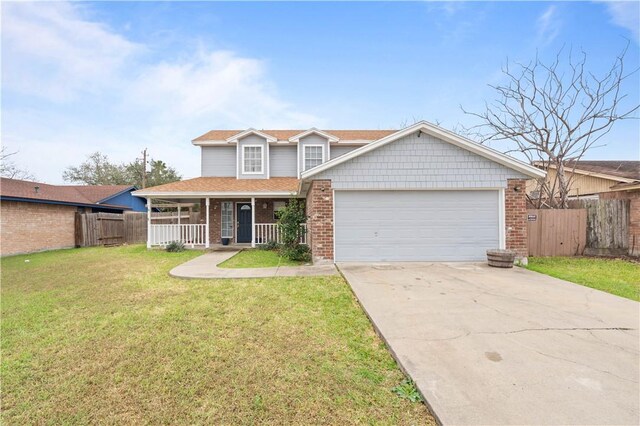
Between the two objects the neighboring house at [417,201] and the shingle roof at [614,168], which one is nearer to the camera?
the neighboring house at [417,201]

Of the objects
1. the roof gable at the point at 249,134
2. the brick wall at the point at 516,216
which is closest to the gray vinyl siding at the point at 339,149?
the roof gable at the point at 249,134

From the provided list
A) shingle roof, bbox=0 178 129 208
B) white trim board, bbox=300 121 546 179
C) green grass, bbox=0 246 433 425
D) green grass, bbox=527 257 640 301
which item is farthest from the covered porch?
green grass, bbox=527 257 640 301

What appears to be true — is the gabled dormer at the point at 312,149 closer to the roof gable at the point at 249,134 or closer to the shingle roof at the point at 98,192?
the roof gable at the point at 249,134

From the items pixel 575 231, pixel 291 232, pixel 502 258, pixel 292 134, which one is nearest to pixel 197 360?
pixel 291 232

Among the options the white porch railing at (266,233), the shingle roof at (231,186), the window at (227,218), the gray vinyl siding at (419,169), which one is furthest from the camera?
the window at (227,218)

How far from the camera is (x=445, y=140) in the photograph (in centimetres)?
832

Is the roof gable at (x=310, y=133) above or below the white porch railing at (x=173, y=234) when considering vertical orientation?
above

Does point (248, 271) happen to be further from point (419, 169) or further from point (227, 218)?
point (227, 218)

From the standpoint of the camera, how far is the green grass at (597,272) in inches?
227

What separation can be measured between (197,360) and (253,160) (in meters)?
12.4

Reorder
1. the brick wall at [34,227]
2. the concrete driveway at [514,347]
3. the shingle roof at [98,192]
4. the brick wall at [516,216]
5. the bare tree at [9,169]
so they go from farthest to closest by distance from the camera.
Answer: the shingle roof at [98,192]
the bare tree at [9,169]
the brick wall at [34,227]
the brick wall at [516,216]
the concrete driveway at [514,347]

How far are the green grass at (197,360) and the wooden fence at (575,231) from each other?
8436 millimetres

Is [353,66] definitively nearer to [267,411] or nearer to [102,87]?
[102,87]

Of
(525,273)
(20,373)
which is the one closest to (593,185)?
(525,273)
